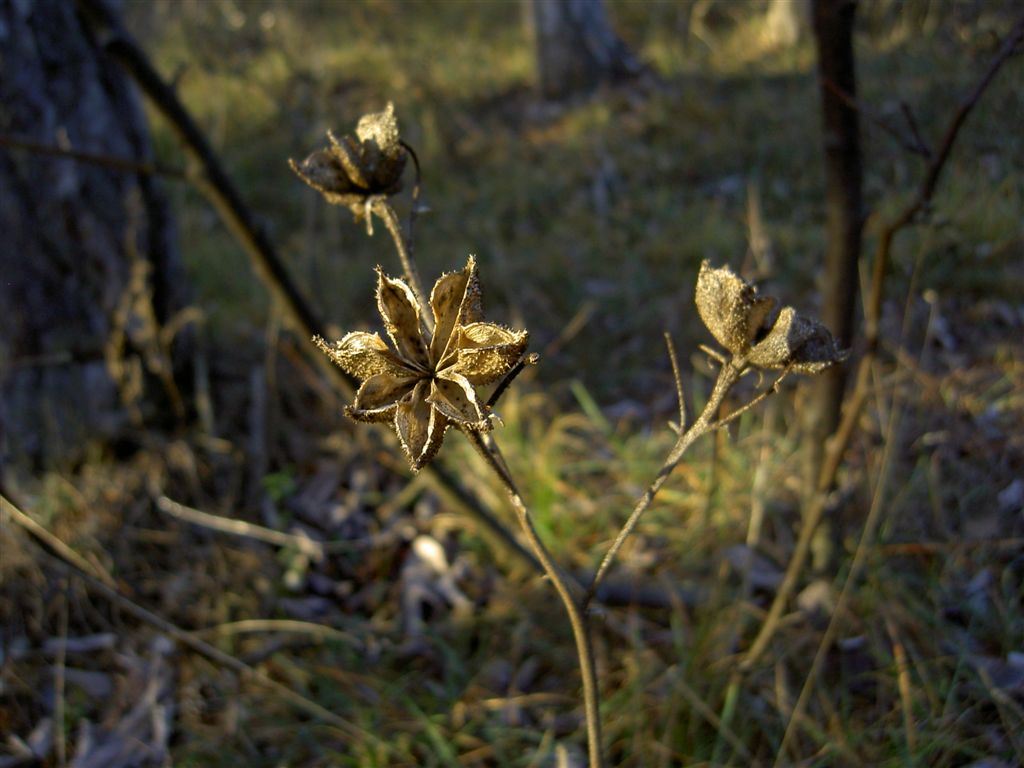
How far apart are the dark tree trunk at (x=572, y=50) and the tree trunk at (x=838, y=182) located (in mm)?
4393

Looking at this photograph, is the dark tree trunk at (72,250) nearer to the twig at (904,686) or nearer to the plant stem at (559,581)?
the plant stem at (559,581)

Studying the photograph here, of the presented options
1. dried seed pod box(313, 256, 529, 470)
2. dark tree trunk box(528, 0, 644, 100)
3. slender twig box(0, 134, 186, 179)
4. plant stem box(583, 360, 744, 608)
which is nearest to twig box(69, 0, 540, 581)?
slender twig box(0, 134, 186, 179)

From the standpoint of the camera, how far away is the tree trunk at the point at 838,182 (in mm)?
1777

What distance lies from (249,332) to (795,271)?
2217 millimetres

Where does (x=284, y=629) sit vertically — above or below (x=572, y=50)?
below

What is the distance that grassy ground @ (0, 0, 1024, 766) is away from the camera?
6.53 feet

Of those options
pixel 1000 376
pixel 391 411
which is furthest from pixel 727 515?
pixel 391 411

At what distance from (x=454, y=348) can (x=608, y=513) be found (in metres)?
1.91

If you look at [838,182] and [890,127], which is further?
[838,182]

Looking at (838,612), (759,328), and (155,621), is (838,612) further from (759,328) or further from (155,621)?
(155,621)

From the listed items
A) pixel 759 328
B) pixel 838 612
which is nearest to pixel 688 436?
pixel 759 328

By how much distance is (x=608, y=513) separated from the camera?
2674mm

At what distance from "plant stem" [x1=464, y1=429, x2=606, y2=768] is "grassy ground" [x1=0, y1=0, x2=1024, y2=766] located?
600 millimetres

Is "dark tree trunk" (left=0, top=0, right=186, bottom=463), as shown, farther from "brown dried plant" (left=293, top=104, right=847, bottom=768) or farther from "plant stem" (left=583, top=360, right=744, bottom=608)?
"plant stem" (left=583, top=360, right=744, bottom=608)
